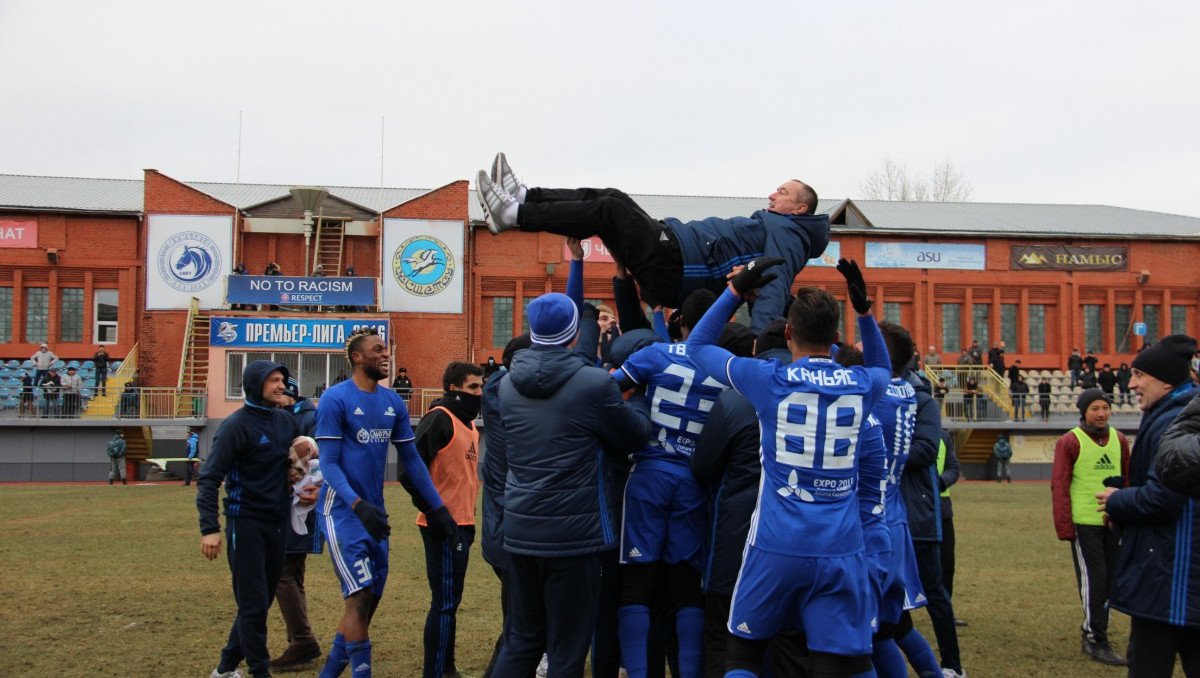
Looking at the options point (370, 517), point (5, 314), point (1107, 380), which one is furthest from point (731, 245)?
point (5, 314)

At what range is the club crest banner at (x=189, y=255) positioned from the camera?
38094 mm

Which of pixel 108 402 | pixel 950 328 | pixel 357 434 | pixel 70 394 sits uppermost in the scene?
pixel 950 328

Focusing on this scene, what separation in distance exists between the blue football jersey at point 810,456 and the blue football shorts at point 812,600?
0.07 metres

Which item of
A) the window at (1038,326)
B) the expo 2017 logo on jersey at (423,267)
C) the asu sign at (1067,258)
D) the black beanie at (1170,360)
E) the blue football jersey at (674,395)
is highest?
the asu sign at (1067,258)

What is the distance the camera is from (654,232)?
244 inches

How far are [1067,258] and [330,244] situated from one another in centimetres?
3072

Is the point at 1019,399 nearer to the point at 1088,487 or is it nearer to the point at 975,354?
the point at 975,354

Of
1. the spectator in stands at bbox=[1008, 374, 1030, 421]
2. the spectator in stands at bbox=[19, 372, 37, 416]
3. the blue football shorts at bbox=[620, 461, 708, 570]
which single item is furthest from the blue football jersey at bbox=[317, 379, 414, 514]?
the spectator in stands at bbox=[1008, 374, 1030, 421]

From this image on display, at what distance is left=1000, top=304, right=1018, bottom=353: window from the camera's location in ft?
140

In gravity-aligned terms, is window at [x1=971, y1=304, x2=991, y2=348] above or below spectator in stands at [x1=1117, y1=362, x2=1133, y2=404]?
above

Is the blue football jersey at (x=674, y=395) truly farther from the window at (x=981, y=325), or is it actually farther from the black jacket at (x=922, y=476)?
the window at (x=981, y=325)

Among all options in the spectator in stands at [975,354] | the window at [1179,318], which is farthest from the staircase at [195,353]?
the window at [1179,318]

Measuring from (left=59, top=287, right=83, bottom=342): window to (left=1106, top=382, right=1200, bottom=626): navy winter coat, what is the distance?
40.1m

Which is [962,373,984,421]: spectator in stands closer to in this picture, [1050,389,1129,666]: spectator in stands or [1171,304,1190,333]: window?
[1171,304,1190,333]: window
